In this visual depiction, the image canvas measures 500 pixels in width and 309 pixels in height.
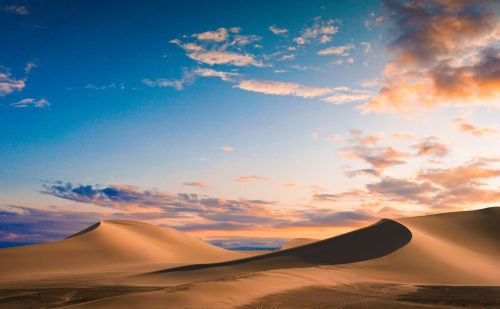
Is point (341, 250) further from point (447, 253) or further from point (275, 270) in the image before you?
point (275, 270)

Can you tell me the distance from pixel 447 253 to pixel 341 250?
381 inches

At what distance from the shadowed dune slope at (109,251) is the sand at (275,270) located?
0.44 feet

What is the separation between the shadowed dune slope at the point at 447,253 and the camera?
35.6 meters

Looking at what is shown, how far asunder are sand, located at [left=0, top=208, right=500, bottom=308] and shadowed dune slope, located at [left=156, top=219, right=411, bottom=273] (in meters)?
0.11

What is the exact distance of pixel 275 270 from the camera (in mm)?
29922

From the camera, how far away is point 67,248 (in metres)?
59.8

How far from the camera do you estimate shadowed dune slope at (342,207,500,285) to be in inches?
1401

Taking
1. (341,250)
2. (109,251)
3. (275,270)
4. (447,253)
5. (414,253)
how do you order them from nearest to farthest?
(275,270), (414,253), (447,253), (341,250), (109,251)

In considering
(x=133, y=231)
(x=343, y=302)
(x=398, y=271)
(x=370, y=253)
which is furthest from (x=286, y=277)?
(x=133, y=231)

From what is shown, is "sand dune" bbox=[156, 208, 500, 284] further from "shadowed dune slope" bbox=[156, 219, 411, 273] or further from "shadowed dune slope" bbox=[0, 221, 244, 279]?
"shadowed dune slope" bbox=[0, 221, 244, 279]

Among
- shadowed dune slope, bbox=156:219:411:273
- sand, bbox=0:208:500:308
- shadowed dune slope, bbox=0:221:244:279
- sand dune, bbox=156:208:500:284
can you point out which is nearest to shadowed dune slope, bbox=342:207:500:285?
sand dune, bbox=156:208:500:284

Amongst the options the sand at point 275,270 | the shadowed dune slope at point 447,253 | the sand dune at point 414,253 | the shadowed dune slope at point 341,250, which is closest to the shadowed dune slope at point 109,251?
the sand at point 275,270

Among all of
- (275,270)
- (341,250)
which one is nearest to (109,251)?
(341,250)

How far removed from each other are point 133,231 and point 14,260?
76.0 feet
